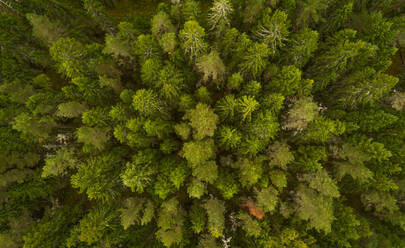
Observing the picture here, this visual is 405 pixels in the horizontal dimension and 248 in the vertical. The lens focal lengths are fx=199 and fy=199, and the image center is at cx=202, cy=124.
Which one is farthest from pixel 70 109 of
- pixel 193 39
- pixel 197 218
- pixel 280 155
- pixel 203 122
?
pixel 280 155

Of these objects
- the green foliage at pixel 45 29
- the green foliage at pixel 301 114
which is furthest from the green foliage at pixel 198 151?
the green foliage at pixel 45 29

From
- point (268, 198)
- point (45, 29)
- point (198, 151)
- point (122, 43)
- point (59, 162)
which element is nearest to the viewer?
point (198, 151)

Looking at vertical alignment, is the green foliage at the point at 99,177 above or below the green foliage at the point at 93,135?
below

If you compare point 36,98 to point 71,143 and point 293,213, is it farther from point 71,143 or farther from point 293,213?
point 293,213

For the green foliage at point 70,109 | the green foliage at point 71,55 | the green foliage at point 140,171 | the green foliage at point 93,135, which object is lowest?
the green foliage at point 140,171

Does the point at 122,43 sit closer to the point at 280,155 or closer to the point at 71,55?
the point at 71,55

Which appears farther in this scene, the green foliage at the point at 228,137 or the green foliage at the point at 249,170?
the green foliage at the point at 228,137


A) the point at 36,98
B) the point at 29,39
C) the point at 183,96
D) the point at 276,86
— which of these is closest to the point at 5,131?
the point at 36,98

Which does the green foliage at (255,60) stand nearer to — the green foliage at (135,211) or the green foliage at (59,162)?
the green foliage at (135,211)

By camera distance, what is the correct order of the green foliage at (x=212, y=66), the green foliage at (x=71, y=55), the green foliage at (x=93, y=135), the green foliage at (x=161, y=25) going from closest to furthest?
the green foliage at (x=212, y=66) < the green foliage at (x=93, y=135) < the green foliage at (x=161, y=25) < the green foliage at (x=71, y=55)

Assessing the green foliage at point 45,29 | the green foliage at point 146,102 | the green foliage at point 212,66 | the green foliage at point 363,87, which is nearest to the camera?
the green foliage at point 212,66
